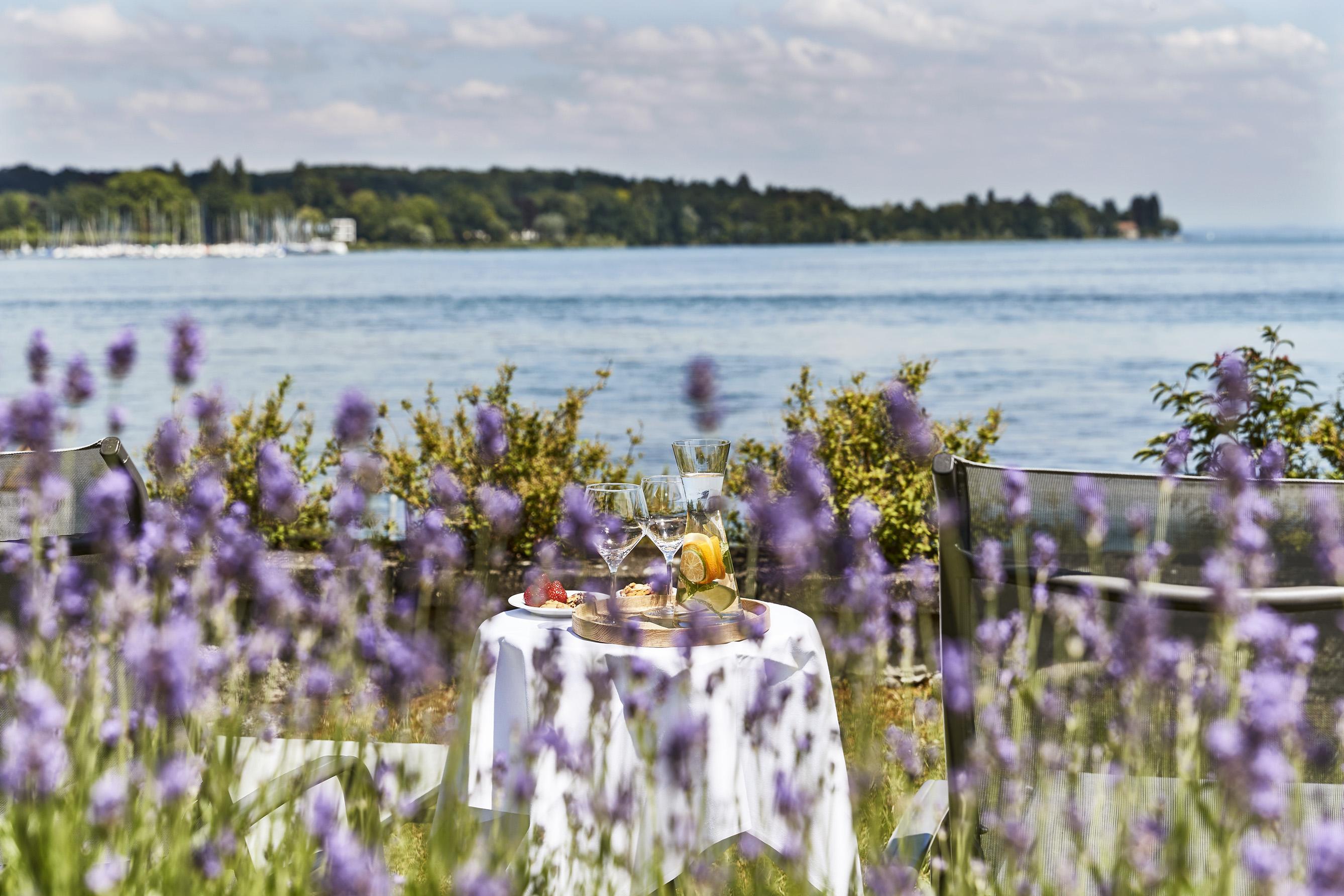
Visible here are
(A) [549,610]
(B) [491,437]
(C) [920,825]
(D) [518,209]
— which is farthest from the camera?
(D) [518,209]

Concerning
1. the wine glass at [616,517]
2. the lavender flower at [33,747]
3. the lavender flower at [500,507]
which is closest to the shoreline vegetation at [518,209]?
the wine glass at [616,517]

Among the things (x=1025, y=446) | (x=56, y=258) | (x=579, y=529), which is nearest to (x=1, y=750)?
(x=579, y=529)

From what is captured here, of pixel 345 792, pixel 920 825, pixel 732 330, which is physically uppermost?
pixel 732 330

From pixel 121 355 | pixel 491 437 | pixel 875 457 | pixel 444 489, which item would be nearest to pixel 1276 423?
pixel 875 457

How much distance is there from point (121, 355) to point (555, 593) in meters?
1.24

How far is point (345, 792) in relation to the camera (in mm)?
1795

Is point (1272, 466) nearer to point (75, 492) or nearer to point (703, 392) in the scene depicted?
point (703, 392)

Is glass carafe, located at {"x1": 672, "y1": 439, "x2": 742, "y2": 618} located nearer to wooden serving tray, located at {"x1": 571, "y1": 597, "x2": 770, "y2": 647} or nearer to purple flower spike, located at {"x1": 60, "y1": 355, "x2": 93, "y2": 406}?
wooden serving tray, located at {"x1": 571, "y1": 597, "x2": 770, "y2": 647}

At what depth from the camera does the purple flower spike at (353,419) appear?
4.97 feet

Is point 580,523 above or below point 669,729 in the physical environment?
above

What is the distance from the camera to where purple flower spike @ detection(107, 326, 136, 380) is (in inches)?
56.6

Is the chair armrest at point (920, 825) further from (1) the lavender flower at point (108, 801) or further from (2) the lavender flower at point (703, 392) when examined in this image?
(1) the lavender flower at point (108, 801)

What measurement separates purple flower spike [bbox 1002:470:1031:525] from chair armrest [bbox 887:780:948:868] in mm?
424

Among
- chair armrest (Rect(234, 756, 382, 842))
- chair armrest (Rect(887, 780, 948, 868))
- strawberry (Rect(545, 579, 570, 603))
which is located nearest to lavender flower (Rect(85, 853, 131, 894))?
chair armrest (Rect(234, 756, 382, 842))
